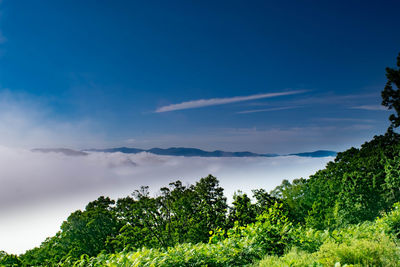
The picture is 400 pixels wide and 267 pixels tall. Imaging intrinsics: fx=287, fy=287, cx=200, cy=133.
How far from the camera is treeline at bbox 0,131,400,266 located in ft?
37.0

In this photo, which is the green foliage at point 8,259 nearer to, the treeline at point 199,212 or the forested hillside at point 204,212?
the forested hillside at point 204,212

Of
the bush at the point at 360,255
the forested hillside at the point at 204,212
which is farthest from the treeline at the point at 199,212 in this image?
the bush at the point at 360,255

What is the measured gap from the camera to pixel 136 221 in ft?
37.4

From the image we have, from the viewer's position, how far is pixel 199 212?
12.3 m

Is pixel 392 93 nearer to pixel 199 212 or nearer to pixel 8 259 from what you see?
pixel 199 212

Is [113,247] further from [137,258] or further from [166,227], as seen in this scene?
[137,258]

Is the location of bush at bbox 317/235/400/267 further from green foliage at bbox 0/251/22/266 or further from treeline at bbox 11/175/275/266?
treeline at bbox 11/175/275/266

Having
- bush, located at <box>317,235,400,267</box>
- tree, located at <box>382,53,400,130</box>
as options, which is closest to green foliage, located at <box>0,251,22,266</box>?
bush, located at <box>317,235,400,267</box>

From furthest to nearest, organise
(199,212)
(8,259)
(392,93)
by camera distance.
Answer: (392,93) < (199,212) < (8,259)

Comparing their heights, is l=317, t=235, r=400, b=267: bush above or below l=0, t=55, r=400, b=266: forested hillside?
above

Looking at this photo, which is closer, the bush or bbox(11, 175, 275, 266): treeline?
the bush

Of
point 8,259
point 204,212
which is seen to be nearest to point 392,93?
point 204,212

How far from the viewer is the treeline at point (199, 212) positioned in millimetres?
11273

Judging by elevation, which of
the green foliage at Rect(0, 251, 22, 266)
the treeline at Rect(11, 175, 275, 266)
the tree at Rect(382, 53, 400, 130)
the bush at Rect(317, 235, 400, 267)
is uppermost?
the tree at Rect(382, 53, 400, 130)
